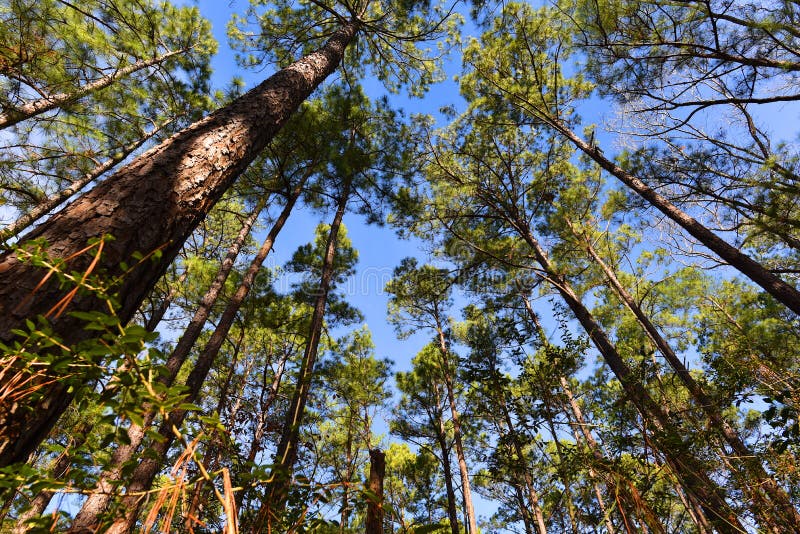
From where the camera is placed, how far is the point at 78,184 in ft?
20.5

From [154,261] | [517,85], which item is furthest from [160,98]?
[154,261]

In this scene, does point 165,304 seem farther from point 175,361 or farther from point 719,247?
point 719,247

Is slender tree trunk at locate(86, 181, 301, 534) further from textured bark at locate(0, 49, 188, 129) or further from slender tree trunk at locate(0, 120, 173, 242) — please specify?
textured bark at locate(0, 49, 188, 129)

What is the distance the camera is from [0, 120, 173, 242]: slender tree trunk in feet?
16.6

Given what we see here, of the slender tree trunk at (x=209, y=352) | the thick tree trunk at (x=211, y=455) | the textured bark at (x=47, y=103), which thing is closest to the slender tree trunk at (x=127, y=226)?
the thick tree trunk at (x=211, y=455)

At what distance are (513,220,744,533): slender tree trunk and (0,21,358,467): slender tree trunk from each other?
7.41ft

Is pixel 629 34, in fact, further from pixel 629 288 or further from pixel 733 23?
pixel 629 288

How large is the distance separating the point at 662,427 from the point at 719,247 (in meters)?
2.39

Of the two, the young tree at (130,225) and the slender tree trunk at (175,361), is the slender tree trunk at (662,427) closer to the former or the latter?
the young tree at (130,225)

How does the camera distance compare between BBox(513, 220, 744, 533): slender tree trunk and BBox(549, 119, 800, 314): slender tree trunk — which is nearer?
BBox(513, 220, 744, 533): slender tree trunk

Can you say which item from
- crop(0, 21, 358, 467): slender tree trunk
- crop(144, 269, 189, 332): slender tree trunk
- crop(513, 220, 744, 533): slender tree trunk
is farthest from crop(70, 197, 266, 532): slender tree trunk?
crop(513, 220, 744, 533): slender tree trunk

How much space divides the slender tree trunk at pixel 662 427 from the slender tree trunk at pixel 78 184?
24.5 ft

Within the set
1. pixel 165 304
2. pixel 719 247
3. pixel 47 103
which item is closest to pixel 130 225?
pixel 719 247

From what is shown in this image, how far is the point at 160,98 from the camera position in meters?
7.46
